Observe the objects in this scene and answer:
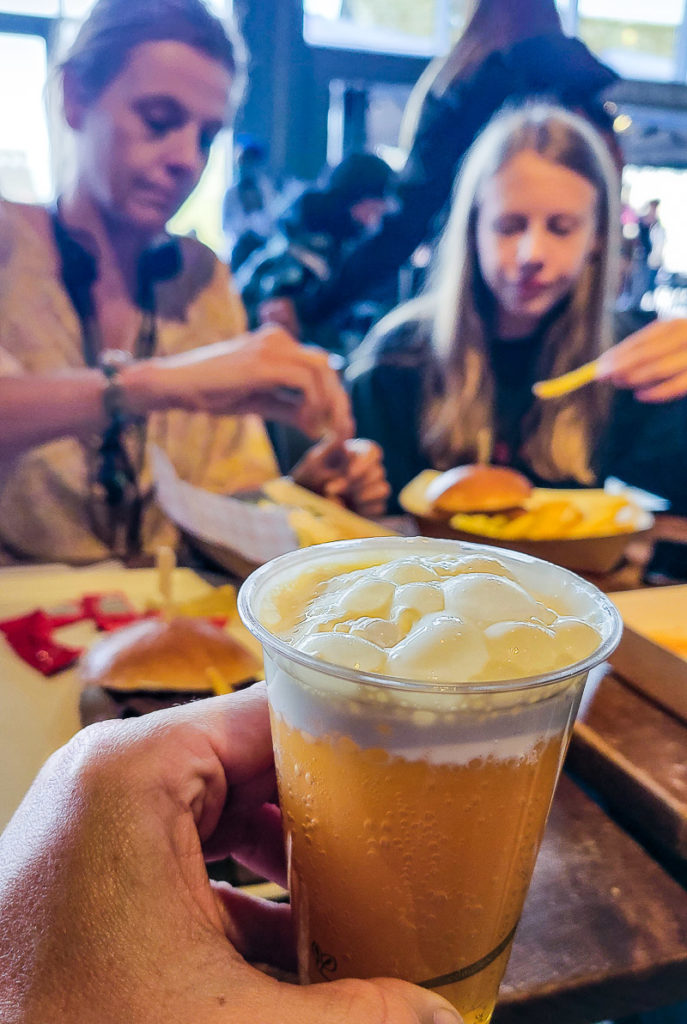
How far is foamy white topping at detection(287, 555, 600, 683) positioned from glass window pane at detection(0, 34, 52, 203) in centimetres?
257

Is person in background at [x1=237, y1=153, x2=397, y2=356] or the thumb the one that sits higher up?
person in background at [x1=237, y1=153, x2=397, y2=356]

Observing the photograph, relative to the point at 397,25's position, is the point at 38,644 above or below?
below

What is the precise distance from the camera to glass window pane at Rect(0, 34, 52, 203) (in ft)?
8.18

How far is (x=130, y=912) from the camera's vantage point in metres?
0.52

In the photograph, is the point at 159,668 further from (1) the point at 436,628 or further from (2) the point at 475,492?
(2) the point at 475,492

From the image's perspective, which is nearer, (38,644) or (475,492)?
(38,644)

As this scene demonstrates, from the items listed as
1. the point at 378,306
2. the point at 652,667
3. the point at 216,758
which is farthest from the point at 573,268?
the point at 216,758

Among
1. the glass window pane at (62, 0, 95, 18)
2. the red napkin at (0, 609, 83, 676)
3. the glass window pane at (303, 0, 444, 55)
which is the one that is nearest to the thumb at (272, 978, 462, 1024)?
the red napkin at (0, 609, 83, 676)

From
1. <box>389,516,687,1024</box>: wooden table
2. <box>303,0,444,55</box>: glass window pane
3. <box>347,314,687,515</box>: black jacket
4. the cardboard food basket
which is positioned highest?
<box>303,0,444,55</box>: glass window pane

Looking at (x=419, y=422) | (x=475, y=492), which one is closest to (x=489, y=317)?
(x=419, y=422)

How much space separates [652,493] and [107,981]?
3452 millimetres

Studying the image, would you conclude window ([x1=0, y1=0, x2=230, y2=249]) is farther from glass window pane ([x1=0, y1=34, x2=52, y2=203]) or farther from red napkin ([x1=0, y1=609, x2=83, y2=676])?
red napkin ([x1=0, y1=609, x2=83, y2=676])

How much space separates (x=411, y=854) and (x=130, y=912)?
22 cm

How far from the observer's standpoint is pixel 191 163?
8.74ft
